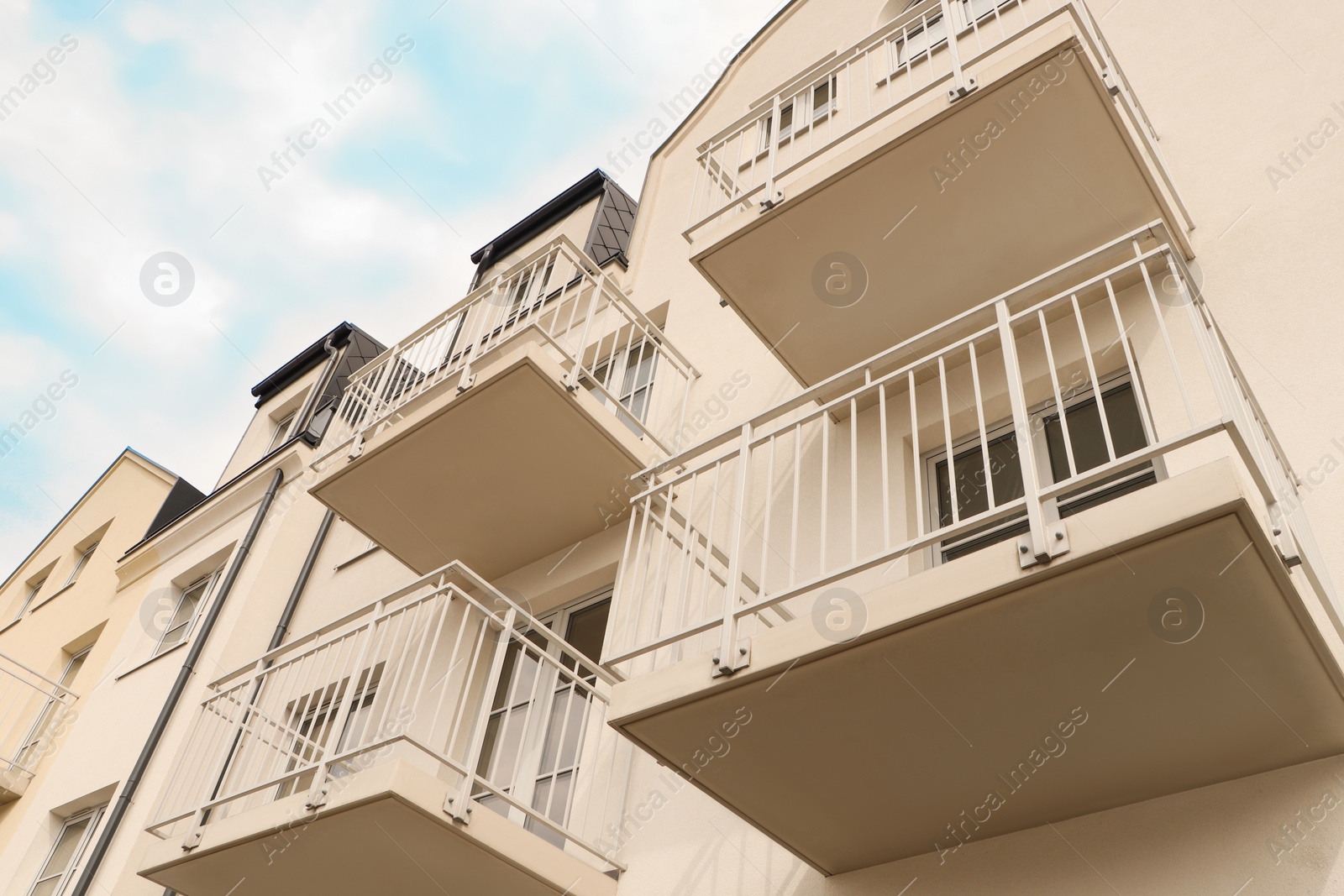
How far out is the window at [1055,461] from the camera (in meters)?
5.71

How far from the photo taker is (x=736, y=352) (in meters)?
9.20

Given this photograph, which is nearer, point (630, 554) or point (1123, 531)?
point (1123, 531)

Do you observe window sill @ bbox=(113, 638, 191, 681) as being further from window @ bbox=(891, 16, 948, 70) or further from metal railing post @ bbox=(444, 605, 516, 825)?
window @ bbox=(891, 16, 948, 70)

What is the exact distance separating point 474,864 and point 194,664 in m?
7.43

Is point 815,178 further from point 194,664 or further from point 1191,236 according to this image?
point 194,664

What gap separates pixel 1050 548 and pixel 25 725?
47.7 feet

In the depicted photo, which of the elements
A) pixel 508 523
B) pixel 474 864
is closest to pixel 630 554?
pixel 508 523

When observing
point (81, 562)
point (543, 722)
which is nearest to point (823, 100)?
point (543, 722)

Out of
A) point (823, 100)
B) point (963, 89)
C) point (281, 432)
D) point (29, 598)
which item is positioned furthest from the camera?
point (29, 598)

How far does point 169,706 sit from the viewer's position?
463 inches

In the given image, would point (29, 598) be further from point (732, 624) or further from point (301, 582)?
point (732, 624)

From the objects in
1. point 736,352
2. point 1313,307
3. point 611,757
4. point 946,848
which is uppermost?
point 736,352

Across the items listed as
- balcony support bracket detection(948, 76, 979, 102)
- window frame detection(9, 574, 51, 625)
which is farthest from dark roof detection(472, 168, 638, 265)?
window frame detection(9, 574, 51, 625)

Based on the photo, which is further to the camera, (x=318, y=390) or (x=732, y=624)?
(x=318, y=390)
